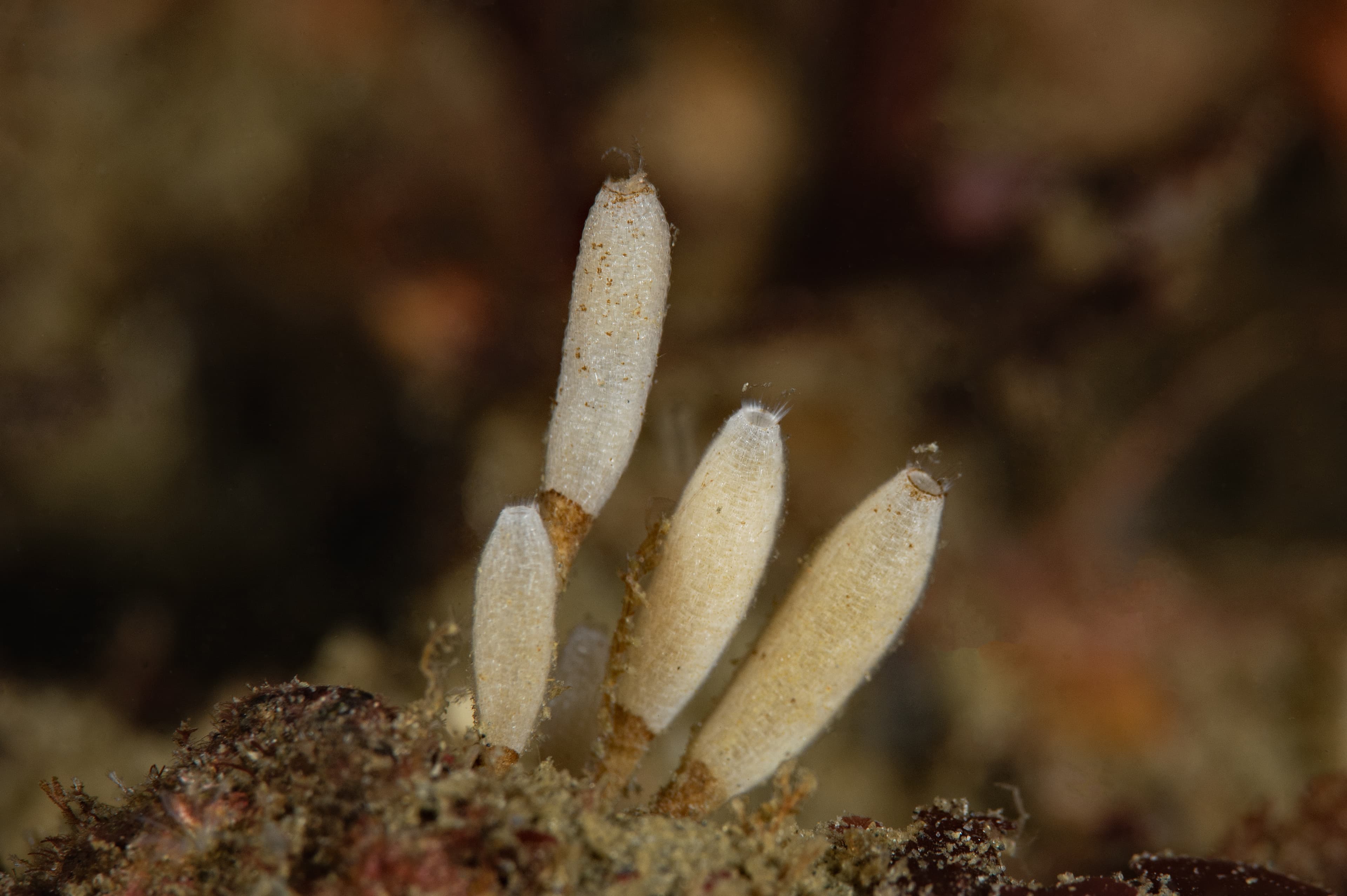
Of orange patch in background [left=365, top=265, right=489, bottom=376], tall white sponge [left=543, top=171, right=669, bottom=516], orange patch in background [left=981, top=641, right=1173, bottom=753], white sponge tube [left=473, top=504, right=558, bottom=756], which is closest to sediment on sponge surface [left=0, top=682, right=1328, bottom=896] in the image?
white sponge tube [left=473, top=504, right=558, bottom=756]

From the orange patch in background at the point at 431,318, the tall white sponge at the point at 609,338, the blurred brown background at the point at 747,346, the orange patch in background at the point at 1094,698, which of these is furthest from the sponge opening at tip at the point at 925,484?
the orange patch in background at the point at 431,318

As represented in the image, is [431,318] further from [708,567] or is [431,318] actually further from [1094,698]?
[1094,698]

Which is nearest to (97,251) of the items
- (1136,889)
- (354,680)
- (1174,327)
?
(354,680)

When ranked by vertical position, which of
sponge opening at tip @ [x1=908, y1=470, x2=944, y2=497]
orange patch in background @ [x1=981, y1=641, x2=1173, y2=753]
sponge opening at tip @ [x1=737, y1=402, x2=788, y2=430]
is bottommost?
sponge opening at tip @ [x1=908, y1=470, x2=944, y2=497]

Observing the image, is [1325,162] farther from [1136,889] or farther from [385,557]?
[385,557]

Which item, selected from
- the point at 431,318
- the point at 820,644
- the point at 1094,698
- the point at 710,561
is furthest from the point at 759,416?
the point at 1094,698

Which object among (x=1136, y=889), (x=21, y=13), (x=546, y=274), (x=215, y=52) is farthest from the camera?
(x=546, y=274)

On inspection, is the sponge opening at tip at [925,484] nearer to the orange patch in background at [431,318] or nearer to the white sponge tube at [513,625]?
the white sponge tube at [513,625]

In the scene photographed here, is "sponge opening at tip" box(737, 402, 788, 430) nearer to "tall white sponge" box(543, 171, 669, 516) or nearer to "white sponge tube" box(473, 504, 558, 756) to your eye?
"tall white sponge" box(543, 171, 669, 516)
